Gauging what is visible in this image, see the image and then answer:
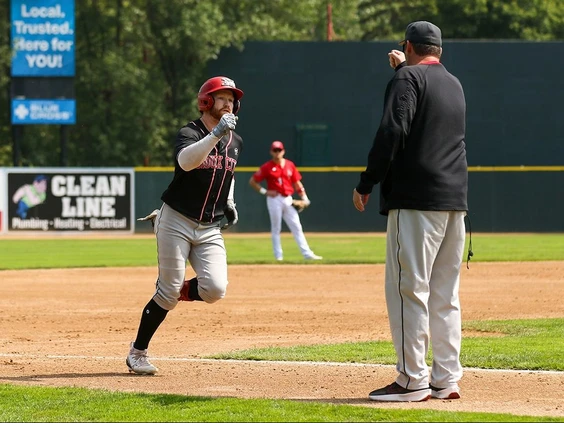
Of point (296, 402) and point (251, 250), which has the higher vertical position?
point (296, 402)

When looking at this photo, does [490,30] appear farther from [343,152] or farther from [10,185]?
[10,185]

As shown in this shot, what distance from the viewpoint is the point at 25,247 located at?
2389 centimetres

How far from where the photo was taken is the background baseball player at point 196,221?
738 centimetres

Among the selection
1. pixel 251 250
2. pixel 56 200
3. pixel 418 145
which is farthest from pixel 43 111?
pixel 418 145

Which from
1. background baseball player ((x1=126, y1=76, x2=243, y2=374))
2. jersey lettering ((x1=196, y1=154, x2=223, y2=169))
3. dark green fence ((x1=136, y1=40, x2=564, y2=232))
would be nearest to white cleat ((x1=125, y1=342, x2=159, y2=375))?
background baseball player ((x1=126, y1=76, x2=243, y2=374))

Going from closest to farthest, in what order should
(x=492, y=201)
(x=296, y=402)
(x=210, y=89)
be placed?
(x=296, y=402) → (x=210, y=89) → (x=492, y=201)

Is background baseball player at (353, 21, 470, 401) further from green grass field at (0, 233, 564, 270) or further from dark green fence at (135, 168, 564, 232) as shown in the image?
dark green fence at (135, 168, 564, 232)

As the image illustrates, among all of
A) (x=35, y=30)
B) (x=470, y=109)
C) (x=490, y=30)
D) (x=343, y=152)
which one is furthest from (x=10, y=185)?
(x=490, y=30)

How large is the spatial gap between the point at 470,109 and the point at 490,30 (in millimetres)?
10630

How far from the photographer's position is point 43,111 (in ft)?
93.5

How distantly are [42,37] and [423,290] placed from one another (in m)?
23.8

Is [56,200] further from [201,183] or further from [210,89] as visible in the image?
[210,89]

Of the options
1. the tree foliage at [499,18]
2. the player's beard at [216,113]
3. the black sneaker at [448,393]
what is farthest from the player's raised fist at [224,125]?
the tree foliage at [499,18]

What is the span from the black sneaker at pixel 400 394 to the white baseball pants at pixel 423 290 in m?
0.03
